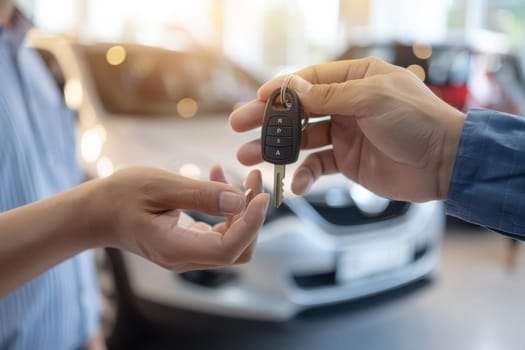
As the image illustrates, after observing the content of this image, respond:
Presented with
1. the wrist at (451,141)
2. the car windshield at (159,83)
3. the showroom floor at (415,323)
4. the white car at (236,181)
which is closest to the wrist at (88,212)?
the wrist at (451,141)

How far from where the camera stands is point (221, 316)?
1.67m

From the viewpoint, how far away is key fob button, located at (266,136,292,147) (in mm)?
695

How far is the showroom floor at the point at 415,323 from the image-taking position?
177 centimetres

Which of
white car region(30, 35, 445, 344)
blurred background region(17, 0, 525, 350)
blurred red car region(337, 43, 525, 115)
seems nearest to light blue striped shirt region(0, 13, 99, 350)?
blurred background region(17, 0, 525, 350)

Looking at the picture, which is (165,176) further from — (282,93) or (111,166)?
(111,166)

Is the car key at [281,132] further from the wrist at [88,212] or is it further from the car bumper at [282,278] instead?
the car bumper at [282,278]

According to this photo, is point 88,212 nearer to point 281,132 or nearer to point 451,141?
point 281,132

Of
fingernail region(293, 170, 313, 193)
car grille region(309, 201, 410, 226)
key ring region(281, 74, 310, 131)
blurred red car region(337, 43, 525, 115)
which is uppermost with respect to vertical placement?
A: key ring region(281, 74, 310, 131)

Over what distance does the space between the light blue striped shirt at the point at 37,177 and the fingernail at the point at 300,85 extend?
17.4 inches

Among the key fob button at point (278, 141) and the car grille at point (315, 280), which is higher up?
the key fob button at point (278, 141)

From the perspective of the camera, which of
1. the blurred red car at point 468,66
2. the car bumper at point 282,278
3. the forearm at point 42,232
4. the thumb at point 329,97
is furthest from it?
the blurred red car at point 468,66

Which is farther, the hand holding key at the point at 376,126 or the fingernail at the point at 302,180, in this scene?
the fingernail at the point at 302,180

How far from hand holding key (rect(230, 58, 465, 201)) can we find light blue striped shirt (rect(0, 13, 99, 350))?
0.35m

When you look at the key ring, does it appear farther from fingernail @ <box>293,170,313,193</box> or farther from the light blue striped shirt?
the light blue striped shirt
